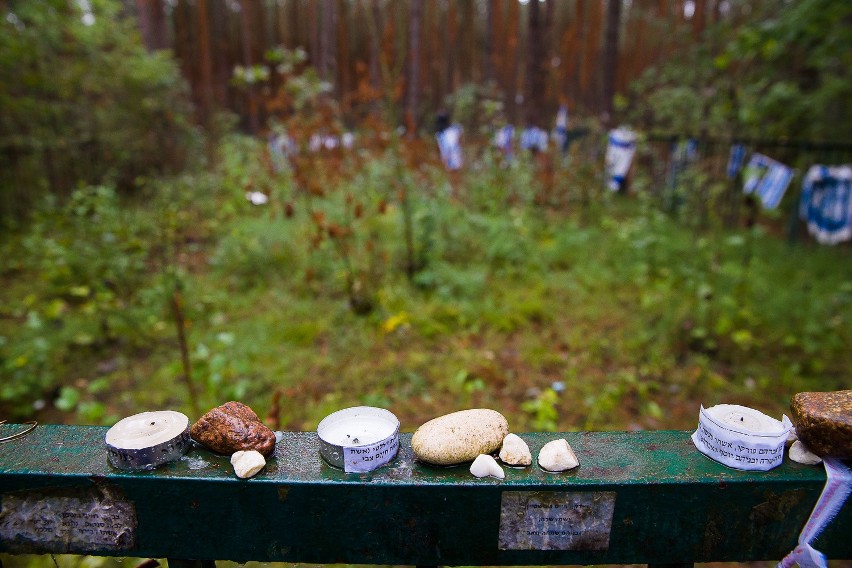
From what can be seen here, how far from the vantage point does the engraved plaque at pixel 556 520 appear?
2.93 feet

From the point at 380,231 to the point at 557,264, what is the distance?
1.86 metres

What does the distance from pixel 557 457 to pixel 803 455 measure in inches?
17.5

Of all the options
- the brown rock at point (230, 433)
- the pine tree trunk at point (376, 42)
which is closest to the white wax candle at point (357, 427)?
the brown rock at point (230, 433)

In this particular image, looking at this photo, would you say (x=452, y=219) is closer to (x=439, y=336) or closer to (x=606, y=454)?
(x=439, y=336)

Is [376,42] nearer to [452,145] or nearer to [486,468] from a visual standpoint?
[486,468]

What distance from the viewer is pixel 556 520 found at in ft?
2.97

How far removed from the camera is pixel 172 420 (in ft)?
3.36

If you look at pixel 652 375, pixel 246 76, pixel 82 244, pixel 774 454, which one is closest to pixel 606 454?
pixel 774 454

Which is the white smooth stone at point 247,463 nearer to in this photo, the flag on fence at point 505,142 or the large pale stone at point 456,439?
the large pale stone at point 456,439

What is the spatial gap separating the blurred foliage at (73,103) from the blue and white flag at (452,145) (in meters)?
4.11

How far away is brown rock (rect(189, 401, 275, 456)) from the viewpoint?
37.7 inches

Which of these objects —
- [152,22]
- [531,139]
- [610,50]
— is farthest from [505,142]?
[152,22]

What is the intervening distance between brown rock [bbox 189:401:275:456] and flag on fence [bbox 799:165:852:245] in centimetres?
781

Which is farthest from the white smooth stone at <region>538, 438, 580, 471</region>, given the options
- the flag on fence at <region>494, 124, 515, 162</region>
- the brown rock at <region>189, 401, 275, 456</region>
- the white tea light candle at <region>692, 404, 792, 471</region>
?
the flag on fence at <region>494, 124, 515, 162</region>
